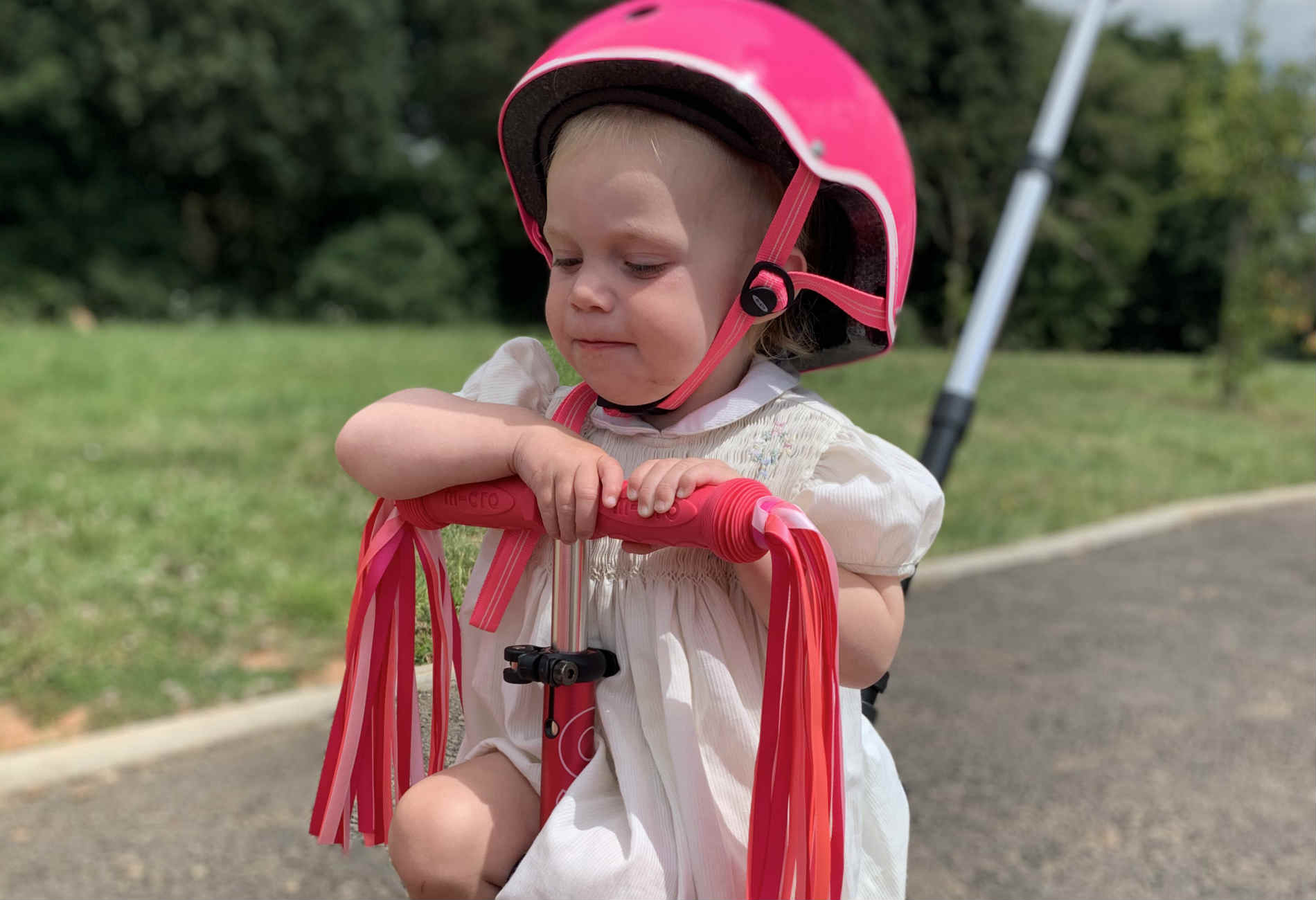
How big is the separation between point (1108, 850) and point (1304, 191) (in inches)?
426

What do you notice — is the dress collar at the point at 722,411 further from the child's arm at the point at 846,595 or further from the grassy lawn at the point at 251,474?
the grassy lawn at the point at 251,474

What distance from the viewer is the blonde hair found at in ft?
4.63

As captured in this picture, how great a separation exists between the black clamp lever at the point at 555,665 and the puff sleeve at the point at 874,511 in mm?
308

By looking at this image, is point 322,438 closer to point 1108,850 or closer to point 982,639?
point 982,639

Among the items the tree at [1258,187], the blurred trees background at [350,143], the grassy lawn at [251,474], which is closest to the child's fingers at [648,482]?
the grassy lawn at [251,474]

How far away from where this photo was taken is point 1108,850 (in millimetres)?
3041

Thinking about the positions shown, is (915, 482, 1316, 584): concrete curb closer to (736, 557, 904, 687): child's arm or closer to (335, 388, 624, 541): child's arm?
(736, 557, 904, 687): child's arm

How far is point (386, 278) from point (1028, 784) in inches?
916

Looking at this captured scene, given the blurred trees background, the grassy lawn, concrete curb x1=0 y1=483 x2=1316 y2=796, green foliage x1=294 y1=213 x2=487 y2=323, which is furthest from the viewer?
green foliage x1=294 y1=213 x2=487 y2=323

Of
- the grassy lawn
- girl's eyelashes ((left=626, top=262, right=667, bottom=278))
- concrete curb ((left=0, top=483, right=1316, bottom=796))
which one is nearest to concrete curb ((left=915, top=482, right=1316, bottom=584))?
the grassy lawn

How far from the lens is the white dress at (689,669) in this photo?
4.59ft

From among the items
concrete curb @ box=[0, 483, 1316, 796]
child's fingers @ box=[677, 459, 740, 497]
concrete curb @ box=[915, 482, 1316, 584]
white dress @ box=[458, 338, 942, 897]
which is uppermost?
child's fingers @ box=[677, 459, 740, 497]

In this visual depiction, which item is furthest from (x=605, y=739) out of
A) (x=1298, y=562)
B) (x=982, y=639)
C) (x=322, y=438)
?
(x=322, y=438)

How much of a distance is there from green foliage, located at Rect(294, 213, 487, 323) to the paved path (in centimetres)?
2118
